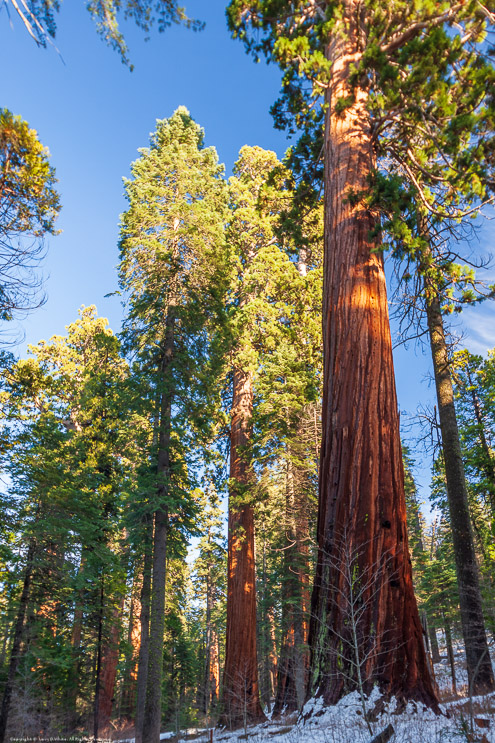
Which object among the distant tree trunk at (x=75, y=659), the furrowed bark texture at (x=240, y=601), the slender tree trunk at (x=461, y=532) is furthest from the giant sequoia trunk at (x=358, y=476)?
the distant tree trunk at (x=75, y=659)

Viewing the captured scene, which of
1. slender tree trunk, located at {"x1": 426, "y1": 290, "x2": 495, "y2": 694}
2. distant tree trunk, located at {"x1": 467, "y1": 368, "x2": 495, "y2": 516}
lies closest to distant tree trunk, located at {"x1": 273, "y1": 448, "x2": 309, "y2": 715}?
slender tree trunk, located at {"x1": 426, "y1": 290, "x2": 495, "y2": 694}

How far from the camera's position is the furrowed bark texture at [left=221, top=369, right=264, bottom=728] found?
32.7 feet

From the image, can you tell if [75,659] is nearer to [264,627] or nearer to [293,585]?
[293,585]

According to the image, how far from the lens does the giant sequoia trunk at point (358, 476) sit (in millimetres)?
3545

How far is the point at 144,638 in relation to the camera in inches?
444

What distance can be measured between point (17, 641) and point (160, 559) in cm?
493

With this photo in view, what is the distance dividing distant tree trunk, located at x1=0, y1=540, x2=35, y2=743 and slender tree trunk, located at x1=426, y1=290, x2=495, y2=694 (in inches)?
412

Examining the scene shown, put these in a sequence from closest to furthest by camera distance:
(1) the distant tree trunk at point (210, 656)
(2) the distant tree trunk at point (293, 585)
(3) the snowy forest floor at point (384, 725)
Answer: (3) the snowy forest floor at point (384, 725)
(2) the distant tree trunk at point (293, 585)
(1) the distant tree trunk at point (210, 656)

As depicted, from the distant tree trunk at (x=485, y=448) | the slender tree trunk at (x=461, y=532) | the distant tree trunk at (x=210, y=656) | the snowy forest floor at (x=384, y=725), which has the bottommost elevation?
the distant tree trunk at (x=210, y=656)

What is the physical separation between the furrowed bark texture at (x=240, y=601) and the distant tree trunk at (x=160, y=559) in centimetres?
160

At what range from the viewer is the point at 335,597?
12.6ft

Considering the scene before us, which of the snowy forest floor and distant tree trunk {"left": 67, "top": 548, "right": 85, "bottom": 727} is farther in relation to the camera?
distant tree trunk {"left": 67, "top": 548, "right": 85, "bottom": 727}

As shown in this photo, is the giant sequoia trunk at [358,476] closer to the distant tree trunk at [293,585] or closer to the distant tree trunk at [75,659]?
the distant tree trunk at [293,585]

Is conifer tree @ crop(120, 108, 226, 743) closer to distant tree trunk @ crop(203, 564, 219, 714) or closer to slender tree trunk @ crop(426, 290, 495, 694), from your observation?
slender tree trunk @ crop(426, 290, 495, 694)
